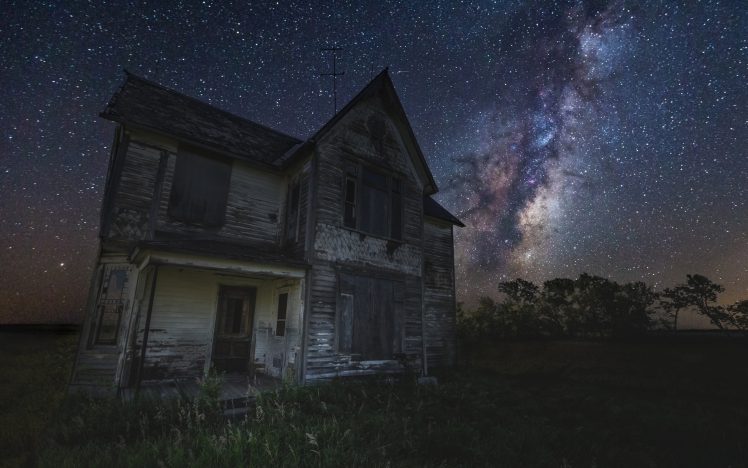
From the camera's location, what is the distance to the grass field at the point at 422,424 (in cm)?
429

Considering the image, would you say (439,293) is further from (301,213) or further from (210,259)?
(210,259)

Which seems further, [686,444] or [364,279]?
[364,279]

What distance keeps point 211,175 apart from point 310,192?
10.4 ft

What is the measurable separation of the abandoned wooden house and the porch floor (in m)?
0.28

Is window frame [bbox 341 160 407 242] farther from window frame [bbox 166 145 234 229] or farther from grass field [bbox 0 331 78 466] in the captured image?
grass field [bbox 0 331 78 466]

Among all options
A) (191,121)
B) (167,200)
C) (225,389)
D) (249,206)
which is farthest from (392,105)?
(225,389)

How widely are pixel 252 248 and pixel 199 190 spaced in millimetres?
2308

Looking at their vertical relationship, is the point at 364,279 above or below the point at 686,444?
above

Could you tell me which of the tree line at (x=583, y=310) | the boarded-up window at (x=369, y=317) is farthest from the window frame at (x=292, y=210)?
the tree line at (x=583, y=310)

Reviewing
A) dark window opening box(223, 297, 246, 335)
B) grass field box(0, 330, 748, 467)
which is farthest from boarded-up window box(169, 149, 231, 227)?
grass field box(0, 330, 748, 467)

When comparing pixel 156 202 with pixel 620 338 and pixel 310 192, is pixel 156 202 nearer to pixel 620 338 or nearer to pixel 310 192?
pixel 310 192

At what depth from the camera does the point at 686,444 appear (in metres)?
7.64

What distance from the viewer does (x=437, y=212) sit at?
659 inches

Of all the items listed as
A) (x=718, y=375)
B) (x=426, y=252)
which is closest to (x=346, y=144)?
(x=426, y=252)
